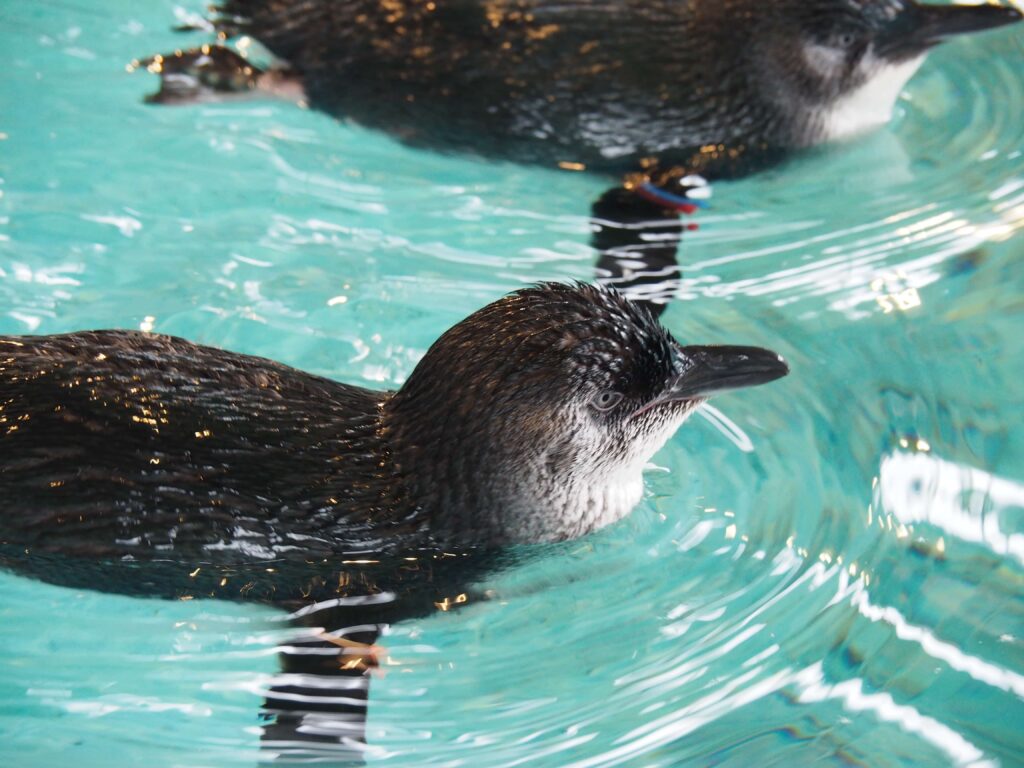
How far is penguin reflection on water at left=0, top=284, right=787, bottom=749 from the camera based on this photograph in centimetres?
329

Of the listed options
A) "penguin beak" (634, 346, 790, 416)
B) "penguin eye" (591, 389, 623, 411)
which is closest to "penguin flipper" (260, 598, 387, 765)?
"penguin eye" (591, 389, 623, 411)

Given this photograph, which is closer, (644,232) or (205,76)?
(644,232)

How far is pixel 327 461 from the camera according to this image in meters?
3.45

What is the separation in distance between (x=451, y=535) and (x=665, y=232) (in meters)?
2.16

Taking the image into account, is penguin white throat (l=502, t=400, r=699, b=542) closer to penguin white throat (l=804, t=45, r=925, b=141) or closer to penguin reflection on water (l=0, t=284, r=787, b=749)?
penguin reflection on water (l=0, t=284, r=787, b=749)

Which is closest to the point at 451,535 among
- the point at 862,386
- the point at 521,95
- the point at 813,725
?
the point at 813,725

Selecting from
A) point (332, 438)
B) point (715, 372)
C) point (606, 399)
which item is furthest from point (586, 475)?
point (332, 438)

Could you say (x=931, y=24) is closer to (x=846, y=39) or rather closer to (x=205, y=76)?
(x=846, y=39)

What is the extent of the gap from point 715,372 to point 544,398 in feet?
1.63

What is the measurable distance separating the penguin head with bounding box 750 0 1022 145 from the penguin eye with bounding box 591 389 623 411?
8.21 ft

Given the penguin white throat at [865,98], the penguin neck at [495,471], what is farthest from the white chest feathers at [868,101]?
the penguin neck at [495,471]

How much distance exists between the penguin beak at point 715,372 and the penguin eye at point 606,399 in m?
0.09

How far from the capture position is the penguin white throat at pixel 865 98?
5.57 meters

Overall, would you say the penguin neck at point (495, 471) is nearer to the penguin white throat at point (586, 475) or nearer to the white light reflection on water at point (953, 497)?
the penguin white throat at point (586, 475)
